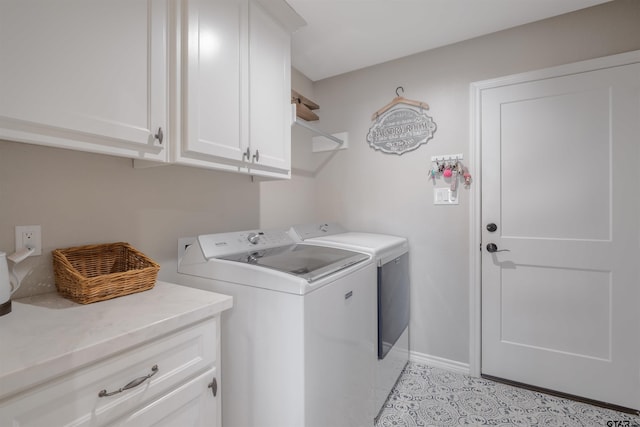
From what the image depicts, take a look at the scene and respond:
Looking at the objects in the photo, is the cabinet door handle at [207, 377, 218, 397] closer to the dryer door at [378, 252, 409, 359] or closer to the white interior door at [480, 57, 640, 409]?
the dryer door at [378, 252, 409, 359]

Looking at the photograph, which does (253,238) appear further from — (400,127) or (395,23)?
(395,23)

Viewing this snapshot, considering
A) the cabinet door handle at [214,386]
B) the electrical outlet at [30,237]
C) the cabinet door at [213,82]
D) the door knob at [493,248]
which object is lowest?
the cabinet door handle at [214,386]

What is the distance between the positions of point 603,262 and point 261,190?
2250mm

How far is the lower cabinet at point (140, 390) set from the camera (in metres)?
0.65

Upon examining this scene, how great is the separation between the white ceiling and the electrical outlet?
167 cm

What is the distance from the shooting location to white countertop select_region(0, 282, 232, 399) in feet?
2.06

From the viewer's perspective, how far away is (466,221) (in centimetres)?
217

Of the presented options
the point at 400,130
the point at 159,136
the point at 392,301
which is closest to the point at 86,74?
the point at 159,136

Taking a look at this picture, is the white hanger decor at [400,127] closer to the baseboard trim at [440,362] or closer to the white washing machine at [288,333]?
the white washing machine at [288,333]

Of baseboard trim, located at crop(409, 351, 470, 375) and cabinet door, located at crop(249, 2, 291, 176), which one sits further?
baseboard trim, located at crop(409, 351, 470, 375)

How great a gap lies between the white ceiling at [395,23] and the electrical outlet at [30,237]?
167 centimetres

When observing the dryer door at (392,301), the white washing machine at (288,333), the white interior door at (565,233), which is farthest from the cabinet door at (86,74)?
the white interior door at (565,233)

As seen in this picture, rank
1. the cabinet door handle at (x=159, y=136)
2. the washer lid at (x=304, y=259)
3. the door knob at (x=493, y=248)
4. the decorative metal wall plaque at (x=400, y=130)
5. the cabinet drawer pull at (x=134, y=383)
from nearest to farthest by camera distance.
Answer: the cabinet drawer pull at (x=134, y=383) < the cabinet door handle at (x=159, y=136) < the washer lid at (x=304, y=259) < the door knob at (x=493, y=248) < the decorative metal wall plaque at (x=400, y=130)

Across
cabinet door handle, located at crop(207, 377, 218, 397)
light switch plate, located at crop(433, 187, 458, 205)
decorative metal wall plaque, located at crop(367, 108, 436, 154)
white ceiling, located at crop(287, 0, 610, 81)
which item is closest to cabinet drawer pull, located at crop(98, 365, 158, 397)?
cabinet door handle, located at crop(207, 377, 218, 397)
